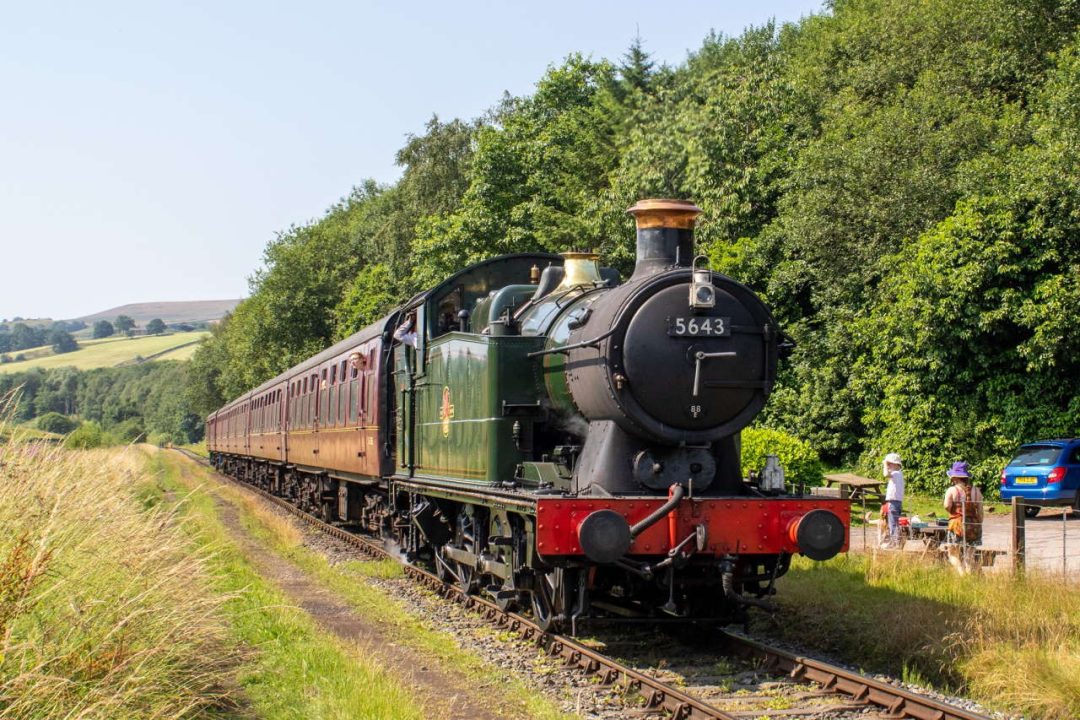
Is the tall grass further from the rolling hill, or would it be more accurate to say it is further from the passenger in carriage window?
the rolling hill

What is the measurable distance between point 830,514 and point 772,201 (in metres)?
21.2

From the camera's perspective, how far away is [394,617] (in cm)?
1053

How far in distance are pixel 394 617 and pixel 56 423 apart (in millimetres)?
6599

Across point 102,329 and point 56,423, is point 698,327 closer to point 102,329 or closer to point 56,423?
point 56,423

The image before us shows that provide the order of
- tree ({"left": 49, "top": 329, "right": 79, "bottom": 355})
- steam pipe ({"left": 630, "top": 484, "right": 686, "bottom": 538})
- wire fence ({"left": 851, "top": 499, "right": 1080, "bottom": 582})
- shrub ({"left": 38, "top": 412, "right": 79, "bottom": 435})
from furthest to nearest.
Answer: tree ({"left": 49, "top": 329, "right": 79, "bottom": 355}) < shrub ({"left": 38, "top": 412, "right": 79, "bottom": 435}) < wire fence ({"left": 851, "top": 499, "right": 1080, "bottom": 582}) < steam pipe ({"left": 630, "top": 484, "right": 686, "bottom": 538})

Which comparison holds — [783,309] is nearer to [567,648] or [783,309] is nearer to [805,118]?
[805,118]

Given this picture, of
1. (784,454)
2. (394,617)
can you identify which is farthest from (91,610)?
(784,454)

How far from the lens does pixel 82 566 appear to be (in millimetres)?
6484

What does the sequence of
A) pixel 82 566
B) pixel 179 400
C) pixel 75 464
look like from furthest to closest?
pixel 179 400, pixel 75 464, pixel 82 566

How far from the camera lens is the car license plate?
8.30 m

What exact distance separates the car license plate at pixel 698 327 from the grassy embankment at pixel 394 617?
283 centimetres

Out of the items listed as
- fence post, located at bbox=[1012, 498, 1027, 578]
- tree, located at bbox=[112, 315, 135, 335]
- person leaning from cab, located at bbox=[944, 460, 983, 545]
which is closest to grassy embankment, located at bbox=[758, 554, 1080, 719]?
fence post, located at bbox=[1012, 498, 1027, 578]

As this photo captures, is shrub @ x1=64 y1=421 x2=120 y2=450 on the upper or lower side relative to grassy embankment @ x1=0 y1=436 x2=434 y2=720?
upper

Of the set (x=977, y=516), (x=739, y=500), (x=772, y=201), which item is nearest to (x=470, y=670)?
(x=739, y=500)
